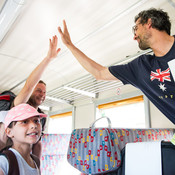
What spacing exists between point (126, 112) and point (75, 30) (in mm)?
2044

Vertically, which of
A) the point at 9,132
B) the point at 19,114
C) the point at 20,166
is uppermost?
the point at 19,114

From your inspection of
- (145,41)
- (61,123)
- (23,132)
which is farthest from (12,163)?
(61,123)

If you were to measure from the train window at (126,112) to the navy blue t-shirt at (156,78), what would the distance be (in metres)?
2.15

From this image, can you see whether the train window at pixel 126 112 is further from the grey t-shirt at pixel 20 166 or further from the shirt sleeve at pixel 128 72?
the grey t-shirt at pixel 20 166

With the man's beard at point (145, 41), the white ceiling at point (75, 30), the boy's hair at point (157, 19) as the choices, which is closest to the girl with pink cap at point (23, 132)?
the man's beard at point (145, 41)

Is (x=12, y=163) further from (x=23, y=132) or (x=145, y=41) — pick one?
(x=145, y=41)

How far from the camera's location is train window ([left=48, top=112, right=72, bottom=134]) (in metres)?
5.34

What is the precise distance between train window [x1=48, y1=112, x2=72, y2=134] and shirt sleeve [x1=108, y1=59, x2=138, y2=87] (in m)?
4.07

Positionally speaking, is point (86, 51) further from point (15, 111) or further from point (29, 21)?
point (15, 111)

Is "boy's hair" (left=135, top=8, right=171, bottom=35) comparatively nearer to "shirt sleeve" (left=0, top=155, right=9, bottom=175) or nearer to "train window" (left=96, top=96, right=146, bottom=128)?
"shirt sleeve" (left=0, top=155, right=9, bottom=175)

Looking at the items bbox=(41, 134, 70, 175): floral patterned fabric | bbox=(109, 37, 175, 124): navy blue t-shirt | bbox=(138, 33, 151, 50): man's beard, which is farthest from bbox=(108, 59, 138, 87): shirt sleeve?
bbox=(41, 134, 70, 175): floral patterned fabric

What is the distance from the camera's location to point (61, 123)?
18.7 feet

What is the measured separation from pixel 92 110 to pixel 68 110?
1.08 m

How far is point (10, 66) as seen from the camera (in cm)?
366
